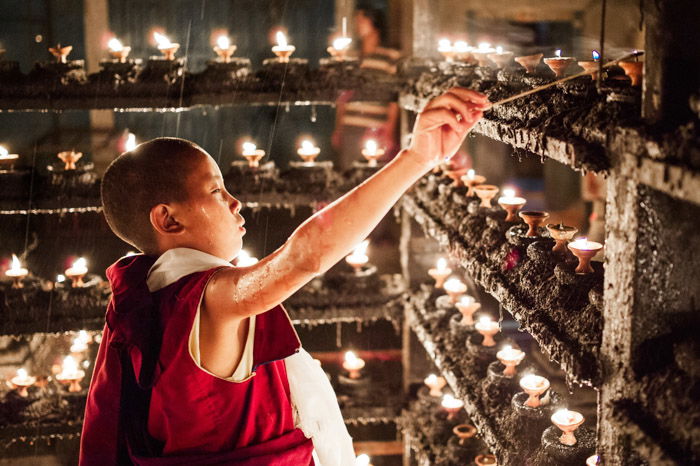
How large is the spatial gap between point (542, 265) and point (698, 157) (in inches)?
48.0

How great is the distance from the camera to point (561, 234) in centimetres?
270

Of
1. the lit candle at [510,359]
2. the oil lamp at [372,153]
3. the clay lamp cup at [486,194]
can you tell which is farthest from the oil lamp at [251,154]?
the lit candle at [510,359]

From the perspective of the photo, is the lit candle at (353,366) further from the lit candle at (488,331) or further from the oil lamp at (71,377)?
the oil lamp at (71,377)

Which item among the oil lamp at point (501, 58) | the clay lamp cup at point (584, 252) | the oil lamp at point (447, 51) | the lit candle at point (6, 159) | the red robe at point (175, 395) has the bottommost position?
the red robe at point (175, 395)

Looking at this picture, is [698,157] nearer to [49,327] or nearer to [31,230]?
[49,327]

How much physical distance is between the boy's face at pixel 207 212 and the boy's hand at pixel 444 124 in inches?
24.0

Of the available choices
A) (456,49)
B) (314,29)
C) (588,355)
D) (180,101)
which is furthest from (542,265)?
(314,29)

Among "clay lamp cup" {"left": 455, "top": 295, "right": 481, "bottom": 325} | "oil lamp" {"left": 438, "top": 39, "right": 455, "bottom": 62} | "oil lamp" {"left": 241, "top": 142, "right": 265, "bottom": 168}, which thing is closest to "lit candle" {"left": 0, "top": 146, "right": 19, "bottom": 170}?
"oil lamp" {"left": 241, "top": 142, "right": 265, "bottom": 168}

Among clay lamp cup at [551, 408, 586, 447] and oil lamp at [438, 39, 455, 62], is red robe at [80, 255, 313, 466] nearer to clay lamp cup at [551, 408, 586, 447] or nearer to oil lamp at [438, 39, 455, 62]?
clay lamp cup at [551, 408, 586, 447]

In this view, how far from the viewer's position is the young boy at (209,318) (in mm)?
1704

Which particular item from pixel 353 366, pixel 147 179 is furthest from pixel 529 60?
pixel 353 366

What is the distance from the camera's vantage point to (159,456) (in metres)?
2.02

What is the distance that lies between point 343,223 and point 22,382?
3815 mm

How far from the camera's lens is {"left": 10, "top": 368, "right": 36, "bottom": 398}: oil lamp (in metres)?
4.71
